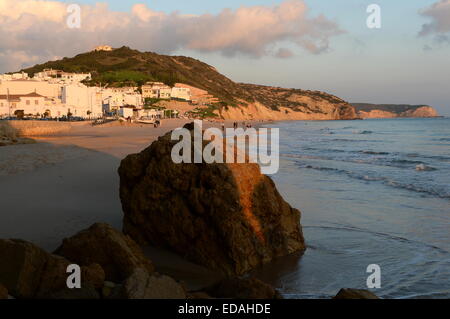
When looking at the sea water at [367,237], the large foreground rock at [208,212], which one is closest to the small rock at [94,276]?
the large foreground rock at [208,212]

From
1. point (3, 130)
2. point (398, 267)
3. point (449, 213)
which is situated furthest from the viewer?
point (3, 130)

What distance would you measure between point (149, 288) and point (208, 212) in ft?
7.39

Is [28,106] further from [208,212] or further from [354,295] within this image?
[354,295]

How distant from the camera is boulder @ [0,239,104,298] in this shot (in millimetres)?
4137

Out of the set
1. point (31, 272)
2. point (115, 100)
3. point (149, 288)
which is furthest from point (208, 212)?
point (115, 100)

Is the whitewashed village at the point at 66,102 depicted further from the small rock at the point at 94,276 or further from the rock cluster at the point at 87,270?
the small rock at the point at 94,276

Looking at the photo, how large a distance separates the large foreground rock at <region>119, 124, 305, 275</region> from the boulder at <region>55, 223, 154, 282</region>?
1040 mm

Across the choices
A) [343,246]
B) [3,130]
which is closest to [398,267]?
[343,246]

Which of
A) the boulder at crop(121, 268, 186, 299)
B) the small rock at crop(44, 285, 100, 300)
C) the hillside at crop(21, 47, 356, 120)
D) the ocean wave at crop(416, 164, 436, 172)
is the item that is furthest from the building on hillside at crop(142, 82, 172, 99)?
the boulder at crop(121, 268, 186, 299)

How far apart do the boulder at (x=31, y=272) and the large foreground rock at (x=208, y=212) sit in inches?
72.1
